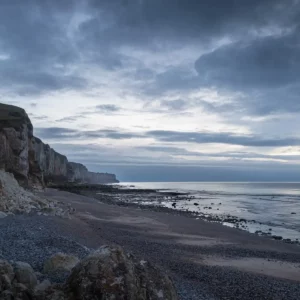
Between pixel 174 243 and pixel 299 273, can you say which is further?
pixel 174 243

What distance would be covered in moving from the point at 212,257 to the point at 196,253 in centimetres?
81

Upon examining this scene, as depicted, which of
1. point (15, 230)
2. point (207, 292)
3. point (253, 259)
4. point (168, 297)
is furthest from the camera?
point (253, 259)

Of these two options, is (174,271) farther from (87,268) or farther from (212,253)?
(87,268)

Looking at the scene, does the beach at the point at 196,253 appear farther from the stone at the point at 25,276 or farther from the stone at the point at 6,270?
the stone at the point at 6,270

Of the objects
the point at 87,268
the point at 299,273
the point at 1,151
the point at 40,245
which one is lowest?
the point at 299,273

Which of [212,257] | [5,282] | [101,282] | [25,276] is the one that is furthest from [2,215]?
[101,282]

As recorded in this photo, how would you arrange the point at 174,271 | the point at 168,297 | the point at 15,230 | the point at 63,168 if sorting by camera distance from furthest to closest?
the point at 63,168 → the point at 15,230 → the point at 174,271 → the point at 168,297

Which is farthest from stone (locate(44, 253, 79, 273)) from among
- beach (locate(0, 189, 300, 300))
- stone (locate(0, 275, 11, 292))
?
stone (locate(0, 275, 11, 292))

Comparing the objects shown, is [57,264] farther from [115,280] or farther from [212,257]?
[212,257]

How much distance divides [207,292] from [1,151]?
33.6m

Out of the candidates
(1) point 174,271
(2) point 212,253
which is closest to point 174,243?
(2) point 212,253

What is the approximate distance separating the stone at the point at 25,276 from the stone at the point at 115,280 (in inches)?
34.9

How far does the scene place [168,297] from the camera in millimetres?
5918

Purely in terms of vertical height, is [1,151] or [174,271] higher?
[1,151]
